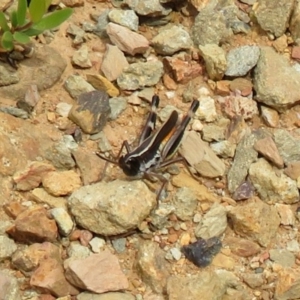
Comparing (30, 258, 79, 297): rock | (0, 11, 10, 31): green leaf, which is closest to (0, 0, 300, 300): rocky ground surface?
(30, 258, 79, 297): rock

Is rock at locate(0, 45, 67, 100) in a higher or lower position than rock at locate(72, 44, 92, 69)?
lower

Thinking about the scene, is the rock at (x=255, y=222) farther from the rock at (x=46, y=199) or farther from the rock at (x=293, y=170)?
the rock at (x=46, y=199)

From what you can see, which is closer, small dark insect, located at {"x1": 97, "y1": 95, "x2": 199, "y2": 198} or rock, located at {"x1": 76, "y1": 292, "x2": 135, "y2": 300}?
rock, located at {"x1": 76, "y1": 292, "x2": 135, "y2": 300}

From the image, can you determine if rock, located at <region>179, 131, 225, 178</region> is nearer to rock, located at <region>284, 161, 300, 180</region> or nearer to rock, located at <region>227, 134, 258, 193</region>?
rock, located at <region>227, 134, 258, 193</region>

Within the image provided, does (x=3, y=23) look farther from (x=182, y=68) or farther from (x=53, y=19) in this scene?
(x=182, y=68)

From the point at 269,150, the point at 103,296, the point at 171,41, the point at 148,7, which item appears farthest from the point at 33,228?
the point at 148,7

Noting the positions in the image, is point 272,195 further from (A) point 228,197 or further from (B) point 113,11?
(B) point 113,11
